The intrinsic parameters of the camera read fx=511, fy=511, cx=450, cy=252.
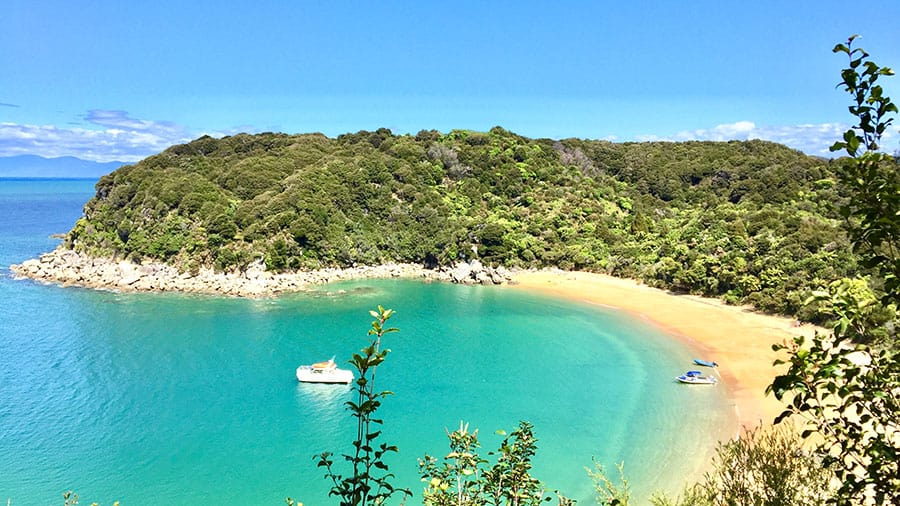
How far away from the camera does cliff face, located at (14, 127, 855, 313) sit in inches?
1673

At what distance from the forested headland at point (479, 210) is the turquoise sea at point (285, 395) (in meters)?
9.44

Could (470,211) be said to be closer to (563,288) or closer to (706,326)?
(563,288)

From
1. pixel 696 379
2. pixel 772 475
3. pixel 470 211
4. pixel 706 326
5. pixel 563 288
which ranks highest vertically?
pixel 470 211

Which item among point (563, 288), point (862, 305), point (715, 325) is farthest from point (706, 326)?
point (862, 305)

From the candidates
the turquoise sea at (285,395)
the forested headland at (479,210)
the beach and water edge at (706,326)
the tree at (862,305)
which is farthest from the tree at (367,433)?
the forested headland at (479,210)

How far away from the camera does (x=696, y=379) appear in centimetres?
2467

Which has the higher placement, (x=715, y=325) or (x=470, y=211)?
(x=470, y=211)

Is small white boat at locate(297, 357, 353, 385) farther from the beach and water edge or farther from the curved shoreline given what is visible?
the curved shoreline

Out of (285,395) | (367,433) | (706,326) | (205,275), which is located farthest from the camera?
(205,275)

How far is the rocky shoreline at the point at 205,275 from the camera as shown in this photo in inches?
1713

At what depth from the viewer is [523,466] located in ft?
19.7

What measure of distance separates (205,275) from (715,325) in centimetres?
4088

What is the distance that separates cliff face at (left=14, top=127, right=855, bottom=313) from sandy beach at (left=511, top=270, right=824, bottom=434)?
202 cm

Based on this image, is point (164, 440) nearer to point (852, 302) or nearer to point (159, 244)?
point (852, 302)
